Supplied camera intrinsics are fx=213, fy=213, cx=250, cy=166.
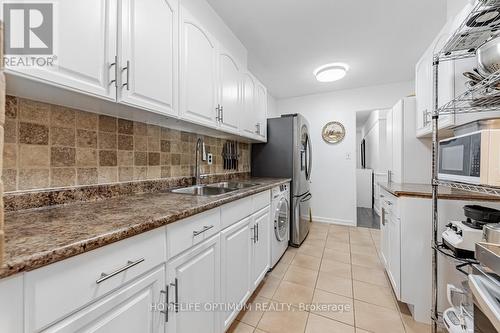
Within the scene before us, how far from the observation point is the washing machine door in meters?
2.22

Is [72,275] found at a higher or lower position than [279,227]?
higher

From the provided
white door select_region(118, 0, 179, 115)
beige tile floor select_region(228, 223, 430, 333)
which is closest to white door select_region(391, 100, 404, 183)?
beige tile floor select_region(228, 223, 430, 333)

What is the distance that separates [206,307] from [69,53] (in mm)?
1294

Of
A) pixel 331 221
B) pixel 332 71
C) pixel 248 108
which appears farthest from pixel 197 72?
pixel 331 221

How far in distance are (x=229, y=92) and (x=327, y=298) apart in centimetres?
195

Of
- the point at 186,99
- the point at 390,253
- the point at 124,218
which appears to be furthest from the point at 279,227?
the point at 124,218

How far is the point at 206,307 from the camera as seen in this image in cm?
111

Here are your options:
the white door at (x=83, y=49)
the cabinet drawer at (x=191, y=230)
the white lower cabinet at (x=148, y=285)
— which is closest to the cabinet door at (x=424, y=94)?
the white lower cabinet at (x=148, y=285)

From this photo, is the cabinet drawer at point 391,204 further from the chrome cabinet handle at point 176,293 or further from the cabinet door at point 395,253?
the chrome cabinet handle at point 176,293

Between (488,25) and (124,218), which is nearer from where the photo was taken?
(124,218)

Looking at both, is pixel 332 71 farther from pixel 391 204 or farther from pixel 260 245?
pixel 260 245

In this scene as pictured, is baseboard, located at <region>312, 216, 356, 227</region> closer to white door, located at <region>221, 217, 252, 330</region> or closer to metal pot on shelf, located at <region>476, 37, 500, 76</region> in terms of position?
white door, located at <region>221, 217, 252, 330</region>

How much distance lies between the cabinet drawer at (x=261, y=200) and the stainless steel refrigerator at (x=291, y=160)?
0.81 meters

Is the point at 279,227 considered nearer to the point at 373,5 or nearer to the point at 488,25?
the point at 488,25
